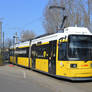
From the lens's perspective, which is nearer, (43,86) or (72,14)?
(43,86)

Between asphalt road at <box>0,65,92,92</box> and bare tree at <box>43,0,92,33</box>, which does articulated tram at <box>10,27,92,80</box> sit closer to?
asphalt road at <box>0,65,92,92</box>

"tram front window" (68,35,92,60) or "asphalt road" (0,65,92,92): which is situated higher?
A: "tram front window" (68,35,92,60)

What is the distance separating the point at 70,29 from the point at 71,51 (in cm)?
146

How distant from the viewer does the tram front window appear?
34.7 feet

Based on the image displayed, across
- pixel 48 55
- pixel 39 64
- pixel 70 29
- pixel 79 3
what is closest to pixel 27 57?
pixel 39 64

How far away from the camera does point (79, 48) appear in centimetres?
1063

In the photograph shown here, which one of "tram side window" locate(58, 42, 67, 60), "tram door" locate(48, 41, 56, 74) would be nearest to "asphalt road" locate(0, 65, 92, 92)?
"tram door" locate(48, 41, 56, 74)

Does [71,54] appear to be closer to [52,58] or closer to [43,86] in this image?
[52,58]

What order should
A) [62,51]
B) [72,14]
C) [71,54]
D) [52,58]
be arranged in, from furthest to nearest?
[72,14] → [52,58] → [62,51] → [71,54]

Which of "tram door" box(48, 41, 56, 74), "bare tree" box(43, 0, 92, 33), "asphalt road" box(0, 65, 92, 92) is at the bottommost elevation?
"asphalt road" box(0, 65, 92, 92)

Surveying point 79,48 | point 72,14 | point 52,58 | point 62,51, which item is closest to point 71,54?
point 79,48

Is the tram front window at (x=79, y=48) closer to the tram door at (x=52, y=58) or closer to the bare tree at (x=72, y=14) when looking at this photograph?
the tram door at (x=52, y=58)

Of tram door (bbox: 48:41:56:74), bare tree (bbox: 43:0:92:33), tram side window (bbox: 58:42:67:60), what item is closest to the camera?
tram side window (bbox: 58:42:67:60)

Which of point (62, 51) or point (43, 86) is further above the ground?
point (62, 51)
